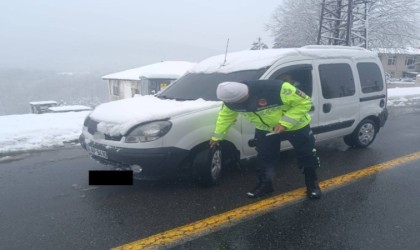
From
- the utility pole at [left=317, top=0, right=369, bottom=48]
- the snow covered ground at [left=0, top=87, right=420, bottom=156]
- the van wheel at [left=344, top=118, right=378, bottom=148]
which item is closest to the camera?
A: the van wheel at [left=344, top=118, right=378, bottom=148]

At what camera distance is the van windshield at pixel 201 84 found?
4621 millimetres

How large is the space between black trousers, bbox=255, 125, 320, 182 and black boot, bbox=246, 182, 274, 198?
0.19 ft

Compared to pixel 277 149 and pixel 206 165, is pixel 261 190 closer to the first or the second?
pixel 277 149

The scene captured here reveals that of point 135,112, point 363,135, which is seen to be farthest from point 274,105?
point 363,135

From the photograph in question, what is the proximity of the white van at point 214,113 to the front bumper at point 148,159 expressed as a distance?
0.03 feet

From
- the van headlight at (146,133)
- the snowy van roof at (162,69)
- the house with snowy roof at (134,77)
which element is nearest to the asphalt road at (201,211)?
the van headlight at (146,133)

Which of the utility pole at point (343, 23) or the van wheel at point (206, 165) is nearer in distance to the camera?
the van wheel at point (206, 165)

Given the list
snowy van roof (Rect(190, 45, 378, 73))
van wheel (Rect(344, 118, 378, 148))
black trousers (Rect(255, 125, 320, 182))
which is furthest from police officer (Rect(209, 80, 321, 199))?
van wheel (Rect(344, 118, 378, 148))

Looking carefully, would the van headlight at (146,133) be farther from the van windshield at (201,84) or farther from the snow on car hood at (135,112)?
the van windshield at (201,84)

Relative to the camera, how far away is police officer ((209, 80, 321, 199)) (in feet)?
11.6

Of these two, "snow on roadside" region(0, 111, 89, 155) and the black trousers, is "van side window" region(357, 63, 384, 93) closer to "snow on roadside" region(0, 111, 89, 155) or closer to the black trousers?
the black trousers

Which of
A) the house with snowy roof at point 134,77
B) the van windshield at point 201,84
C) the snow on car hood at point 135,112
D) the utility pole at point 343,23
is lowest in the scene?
the house with snowy roof at point 134,77

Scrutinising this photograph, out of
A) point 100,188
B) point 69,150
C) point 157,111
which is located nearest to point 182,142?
point 157,111

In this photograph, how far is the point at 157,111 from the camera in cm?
403
